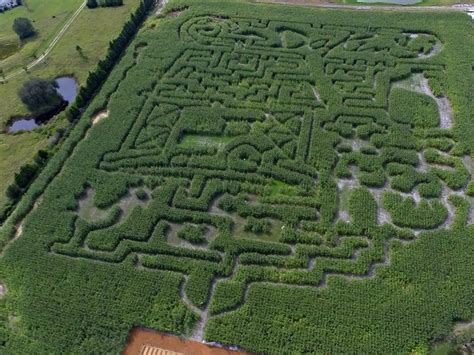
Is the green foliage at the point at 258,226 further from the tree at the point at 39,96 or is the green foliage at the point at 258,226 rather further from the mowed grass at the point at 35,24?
the mowed grass at the point at 35,24

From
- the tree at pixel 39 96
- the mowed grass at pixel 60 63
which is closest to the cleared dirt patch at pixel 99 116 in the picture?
the mowed grass at pixel 60 63

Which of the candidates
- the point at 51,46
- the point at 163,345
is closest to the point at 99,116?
the point at 51,46

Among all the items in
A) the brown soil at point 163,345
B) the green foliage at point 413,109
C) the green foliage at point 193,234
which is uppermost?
the green foliage at point 413,109

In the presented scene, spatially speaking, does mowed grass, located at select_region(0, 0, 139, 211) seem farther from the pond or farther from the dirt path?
the dirt path

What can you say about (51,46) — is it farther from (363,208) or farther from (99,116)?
(363,208)

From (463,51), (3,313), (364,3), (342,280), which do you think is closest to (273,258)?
(342,280)

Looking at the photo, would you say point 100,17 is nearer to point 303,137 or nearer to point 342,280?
point 303,137
